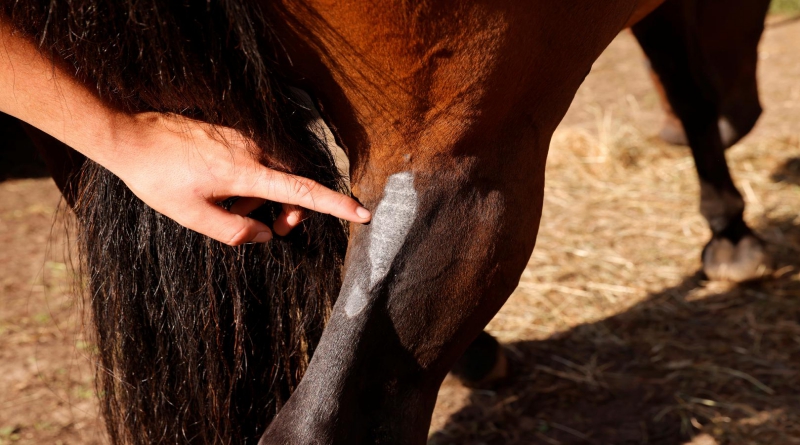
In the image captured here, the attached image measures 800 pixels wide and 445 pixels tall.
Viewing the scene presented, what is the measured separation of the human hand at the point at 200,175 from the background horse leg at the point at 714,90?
1321mm

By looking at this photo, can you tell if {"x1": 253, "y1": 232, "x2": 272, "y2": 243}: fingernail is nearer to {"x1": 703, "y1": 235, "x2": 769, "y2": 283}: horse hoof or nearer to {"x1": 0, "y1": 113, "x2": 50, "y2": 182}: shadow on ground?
{"x1": 703, "y1": 235, "x2": 769, "y2": 283}: horse hoof

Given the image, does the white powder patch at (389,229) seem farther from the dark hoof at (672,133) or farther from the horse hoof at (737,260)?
the dark hoof at (672,133)

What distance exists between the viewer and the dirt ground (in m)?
1.59

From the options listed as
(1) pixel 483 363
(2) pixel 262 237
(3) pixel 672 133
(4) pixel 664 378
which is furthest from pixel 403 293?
(3) pixel 672 133

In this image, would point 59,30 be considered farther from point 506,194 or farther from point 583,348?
point 583,348

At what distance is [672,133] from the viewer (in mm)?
3002

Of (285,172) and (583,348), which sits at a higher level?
(285,172)

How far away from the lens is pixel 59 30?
72 centimetres

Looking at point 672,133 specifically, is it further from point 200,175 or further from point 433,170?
point 200,175

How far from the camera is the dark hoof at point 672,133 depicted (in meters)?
2.98

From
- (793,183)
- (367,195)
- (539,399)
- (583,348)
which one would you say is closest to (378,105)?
(367,195)

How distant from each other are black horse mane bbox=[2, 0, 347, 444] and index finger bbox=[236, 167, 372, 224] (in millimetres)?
28

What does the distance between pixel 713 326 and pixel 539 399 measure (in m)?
0.55

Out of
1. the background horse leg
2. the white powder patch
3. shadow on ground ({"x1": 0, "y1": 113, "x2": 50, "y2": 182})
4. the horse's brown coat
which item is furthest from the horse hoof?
shadow on ground ({"x1": 0, "y1": 113, "x2": 50, "y2": 182})
